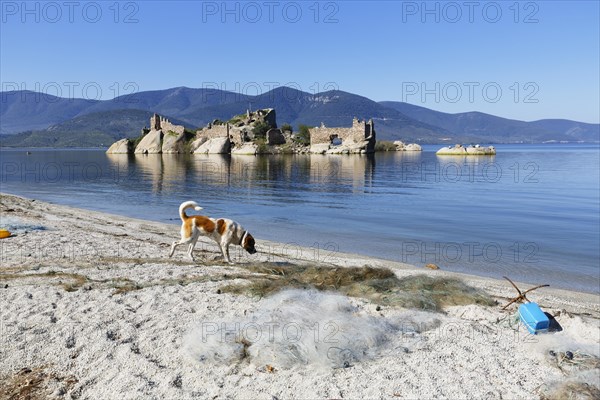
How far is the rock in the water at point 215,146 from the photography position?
105438 millimetres

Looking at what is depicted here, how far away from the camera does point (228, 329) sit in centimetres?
648

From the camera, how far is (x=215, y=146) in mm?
105438

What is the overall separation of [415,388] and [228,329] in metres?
2.76

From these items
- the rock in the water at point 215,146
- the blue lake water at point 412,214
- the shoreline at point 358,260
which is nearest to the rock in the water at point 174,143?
the rock in the water at point 215,146

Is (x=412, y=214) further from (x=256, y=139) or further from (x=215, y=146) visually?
(x=215, y=146)

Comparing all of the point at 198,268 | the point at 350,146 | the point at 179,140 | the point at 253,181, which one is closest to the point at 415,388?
the point at 198,268

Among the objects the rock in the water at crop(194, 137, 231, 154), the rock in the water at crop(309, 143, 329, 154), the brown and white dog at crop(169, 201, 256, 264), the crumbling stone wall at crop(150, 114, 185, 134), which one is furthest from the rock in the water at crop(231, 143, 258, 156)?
the brown and white dog at crop(169, 201, 256, 264)

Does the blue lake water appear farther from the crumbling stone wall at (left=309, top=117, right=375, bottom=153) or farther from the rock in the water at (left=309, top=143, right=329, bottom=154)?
the crumbling stone wall at (left=309, top=117, right=375, bottom=153)

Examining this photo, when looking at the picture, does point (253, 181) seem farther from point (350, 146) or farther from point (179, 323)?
point (350, 146)

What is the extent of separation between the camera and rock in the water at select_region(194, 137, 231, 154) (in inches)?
4151

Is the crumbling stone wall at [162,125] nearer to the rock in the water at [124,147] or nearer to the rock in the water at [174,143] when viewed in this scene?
the rock in the water at [174,143]

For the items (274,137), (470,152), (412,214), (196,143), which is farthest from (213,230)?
(470,152)

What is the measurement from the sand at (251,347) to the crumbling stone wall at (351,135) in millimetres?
97158

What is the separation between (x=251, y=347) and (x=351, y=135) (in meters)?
102
